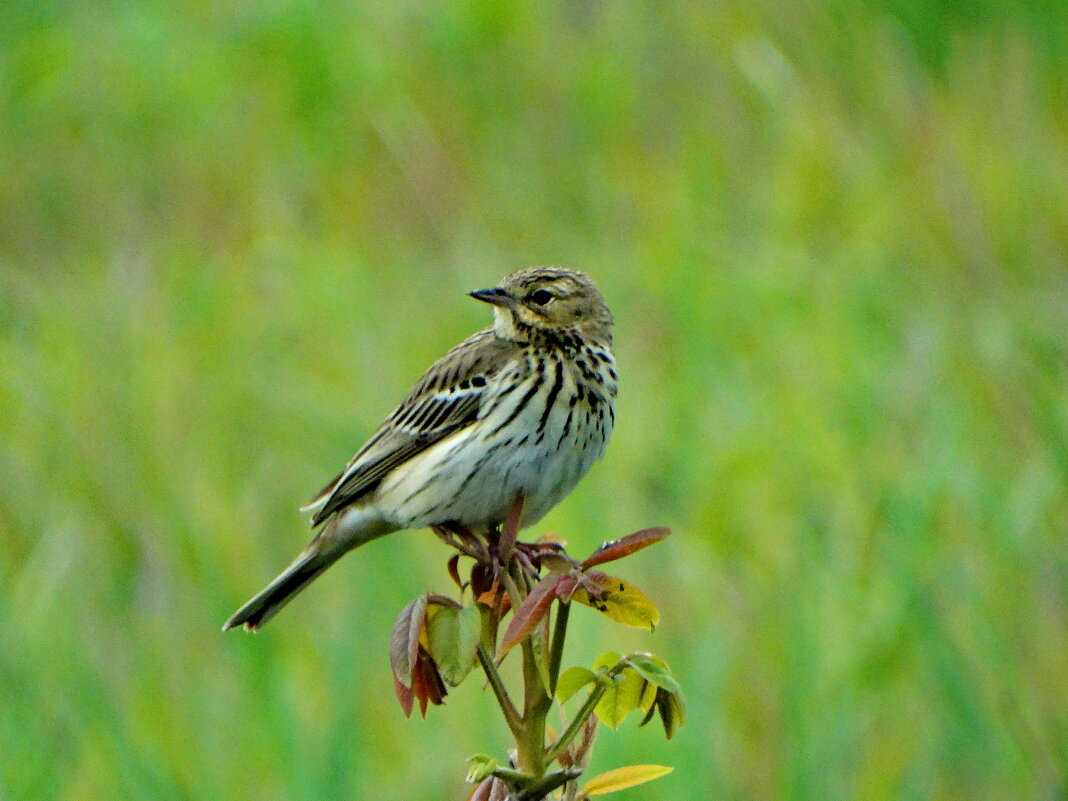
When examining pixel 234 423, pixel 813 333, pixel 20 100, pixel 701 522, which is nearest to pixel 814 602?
pixel 701 522

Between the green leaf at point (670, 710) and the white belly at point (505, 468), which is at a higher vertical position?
the white belly at point (505, 468)

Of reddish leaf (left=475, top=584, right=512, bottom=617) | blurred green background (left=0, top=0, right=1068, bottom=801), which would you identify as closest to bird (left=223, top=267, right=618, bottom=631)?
blurred green background (left=0, top=0, right=1068, bottom=801)

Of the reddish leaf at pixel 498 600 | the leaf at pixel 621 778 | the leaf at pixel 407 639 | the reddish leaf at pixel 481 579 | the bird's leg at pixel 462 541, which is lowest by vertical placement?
the leaf at pixel 621 778

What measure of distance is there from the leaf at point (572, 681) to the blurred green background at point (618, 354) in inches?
90.3

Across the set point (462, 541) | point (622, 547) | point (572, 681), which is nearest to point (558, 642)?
point (572, 681)

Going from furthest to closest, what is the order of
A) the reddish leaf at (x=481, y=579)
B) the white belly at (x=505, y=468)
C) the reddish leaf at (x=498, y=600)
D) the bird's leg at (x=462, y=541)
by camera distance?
the white belly at (x=505, y=468), the bird's leg at (x=462, y=541), the reddish leaf at (x=481, y=579), the reddish leaf at (x=498, y=600)

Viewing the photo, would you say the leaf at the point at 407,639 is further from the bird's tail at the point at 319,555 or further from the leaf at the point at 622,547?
the bird's tail at the point at 319,555

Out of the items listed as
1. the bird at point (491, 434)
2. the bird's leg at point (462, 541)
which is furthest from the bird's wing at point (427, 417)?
the bird's leg at point (462, 541)

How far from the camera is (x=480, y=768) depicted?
1.94 metres

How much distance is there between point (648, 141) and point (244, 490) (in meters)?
4.39

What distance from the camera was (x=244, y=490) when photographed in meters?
6.57

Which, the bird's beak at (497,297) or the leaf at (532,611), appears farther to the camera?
the bird's beak at (497,297)

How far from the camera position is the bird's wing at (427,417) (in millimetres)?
4242

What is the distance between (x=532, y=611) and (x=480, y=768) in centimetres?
22
